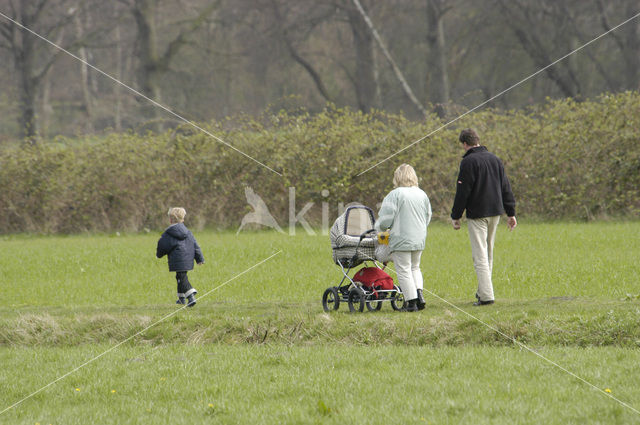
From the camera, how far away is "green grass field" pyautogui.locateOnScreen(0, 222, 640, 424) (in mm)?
5547

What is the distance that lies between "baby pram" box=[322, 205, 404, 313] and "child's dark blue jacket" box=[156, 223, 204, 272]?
1.79m

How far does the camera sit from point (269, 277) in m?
12.2

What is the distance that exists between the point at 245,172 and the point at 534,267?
10.6 meters

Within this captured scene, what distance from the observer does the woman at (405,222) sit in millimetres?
8211

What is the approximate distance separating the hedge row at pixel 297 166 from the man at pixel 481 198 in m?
11.5

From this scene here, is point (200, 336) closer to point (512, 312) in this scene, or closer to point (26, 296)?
point (512, 312)

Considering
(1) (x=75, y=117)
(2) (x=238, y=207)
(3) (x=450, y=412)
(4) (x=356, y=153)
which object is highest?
(1) (x=75, y=117)

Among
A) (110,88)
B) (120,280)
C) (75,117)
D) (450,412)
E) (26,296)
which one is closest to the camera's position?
(450,412)

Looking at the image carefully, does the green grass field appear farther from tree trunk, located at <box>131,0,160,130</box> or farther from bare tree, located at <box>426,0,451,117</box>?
bare tree, located at <box>426,0,451,117</box>

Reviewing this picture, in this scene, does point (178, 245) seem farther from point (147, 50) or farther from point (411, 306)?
point (147, 50)

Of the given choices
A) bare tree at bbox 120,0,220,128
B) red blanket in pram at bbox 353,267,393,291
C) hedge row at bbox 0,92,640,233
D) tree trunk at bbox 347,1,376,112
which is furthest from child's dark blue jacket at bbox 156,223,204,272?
tree trunk at bbox 347,1,376,112

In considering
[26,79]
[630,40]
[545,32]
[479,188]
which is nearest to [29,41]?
[26,79]

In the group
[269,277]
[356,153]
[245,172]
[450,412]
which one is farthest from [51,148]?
[450,412]

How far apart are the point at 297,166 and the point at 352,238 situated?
40.5 ft
